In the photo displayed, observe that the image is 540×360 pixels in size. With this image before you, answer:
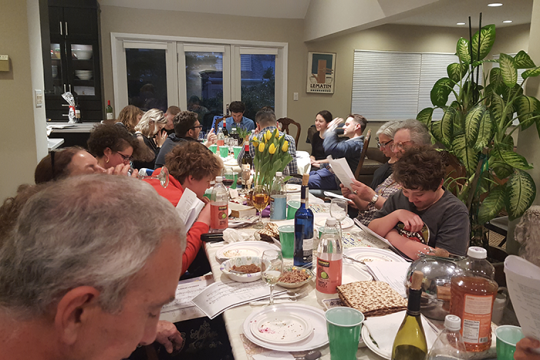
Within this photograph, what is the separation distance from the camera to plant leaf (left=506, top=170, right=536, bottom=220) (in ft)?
8.20

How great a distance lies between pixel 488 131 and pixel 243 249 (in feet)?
6.05

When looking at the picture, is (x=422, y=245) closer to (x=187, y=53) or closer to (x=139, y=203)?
(x=139, y=203)

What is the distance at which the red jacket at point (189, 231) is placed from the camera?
1.64 meters

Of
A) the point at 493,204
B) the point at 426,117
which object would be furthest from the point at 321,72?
the point at 493,204

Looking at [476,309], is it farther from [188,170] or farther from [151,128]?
[151,128]

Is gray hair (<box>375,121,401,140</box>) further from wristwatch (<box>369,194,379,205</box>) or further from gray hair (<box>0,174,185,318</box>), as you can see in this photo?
gray hair (<box>0,174,185,318</box>)

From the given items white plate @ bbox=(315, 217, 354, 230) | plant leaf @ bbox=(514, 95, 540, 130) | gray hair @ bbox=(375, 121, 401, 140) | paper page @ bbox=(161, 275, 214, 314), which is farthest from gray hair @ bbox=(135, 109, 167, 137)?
plant leaf @ bbox=(514, 95, 540, 130)

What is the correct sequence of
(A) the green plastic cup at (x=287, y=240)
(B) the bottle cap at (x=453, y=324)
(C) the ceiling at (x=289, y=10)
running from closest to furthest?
1. (B) the bottle cap at (x=453, y=324)
2. (A) the green plastic cup at (x=287, y=240)
3. (C) the ceiling at (x=289, y=10)

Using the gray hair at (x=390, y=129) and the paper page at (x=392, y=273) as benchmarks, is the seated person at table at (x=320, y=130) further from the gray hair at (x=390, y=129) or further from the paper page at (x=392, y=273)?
the paper page at (x=392, y=273)

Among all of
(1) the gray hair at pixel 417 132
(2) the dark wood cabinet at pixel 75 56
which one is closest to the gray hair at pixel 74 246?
(1) the gray hair at pixel 417 132

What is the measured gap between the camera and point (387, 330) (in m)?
1.05

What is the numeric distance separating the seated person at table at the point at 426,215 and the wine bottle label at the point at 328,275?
0.50 m

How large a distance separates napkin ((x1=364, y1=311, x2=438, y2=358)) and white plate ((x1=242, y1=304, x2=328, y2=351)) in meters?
0.12

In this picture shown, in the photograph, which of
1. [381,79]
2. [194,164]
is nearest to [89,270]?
[194,164]
